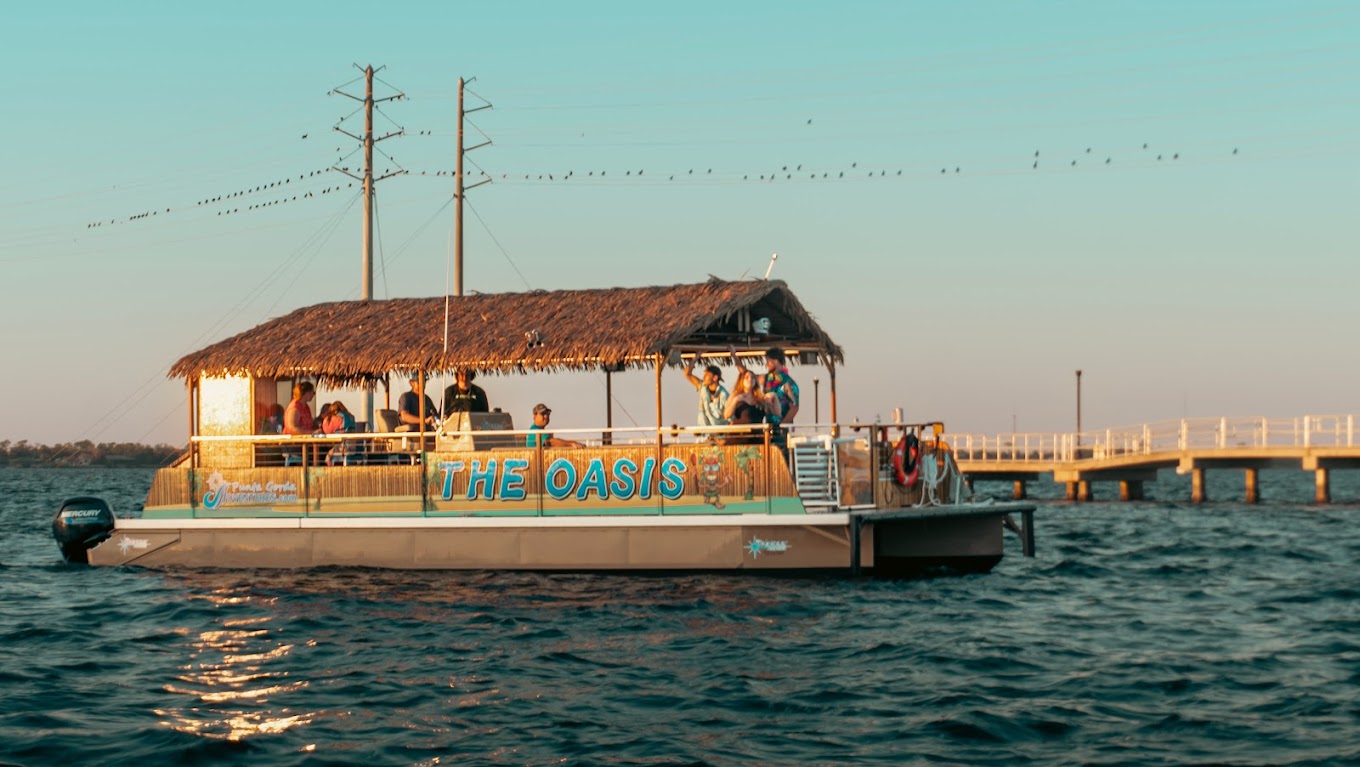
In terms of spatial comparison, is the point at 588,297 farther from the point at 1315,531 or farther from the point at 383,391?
the point at 1315,531

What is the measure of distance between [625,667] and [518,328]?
9.01 m

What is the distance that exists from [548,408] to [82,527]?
26.1 feet

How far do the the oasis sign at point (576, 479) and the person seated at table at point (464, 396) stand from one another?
43.3 inches

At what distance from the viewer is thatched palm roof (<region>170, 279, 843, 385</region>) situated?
21.7m

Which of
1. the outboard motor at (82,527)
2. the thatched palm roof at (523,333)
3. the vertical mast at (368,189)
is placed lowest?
the outboard motor at (82,527)

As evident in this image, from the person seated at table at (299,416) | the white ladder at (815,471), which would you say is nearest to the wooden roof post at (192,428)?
the person seated at table at (299,416)

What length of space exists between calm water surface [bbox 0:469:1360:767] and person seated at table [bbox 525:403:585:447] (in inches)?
79.6

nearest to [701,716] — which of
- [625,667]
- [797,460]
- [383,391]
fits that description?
[625,667]

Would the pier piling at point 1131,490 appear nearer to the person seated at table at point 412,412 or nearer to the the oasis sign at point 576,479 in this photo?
the person seated at table at point 412,412

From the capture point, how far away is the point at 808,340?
78.8 ft

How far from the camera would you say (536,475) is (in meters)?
21.9

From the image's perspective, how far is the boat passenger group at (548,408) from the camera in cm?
2141

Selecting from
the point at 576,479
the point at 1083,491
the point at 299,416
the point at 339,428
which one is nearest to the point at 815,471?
the point at 576,479

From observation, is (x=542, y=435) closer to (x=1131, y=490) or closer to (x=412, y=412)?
(x=412, y=412)
